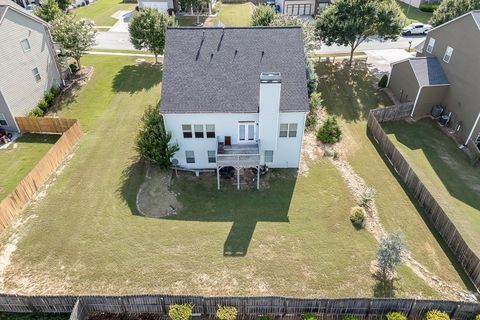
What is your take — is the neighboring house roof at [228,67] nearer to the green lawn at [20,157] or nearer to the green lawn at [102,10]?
the green lawn at [20,157]

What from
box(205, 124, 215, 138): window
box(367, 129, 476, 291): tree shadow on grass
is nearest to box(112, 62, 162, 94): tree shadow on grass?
box(205, 124, 215, 138): window

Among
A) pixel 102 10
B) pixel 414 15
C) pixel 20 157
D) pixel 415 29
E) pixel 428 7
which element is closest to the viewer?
pixel 20 157

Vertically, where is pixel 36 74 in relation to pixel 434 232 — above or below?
above

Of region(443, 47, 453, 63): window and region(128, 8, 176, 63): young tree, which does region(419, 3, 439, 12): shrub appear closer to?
region(443, 47, 453, 63): window

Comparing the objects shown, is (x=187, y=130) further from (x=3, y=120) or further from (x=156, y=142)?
(x=3, y=120)

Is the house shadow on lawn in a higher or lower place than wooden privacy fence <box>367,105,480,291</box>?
lower


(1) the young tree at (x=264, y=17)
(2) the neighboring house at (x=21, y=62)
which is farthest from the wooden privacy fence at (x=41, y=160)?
(1) the young tree at (x=264, y=17)

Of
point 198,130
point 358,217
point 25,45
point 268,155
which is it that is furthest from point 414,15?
point 25,45
